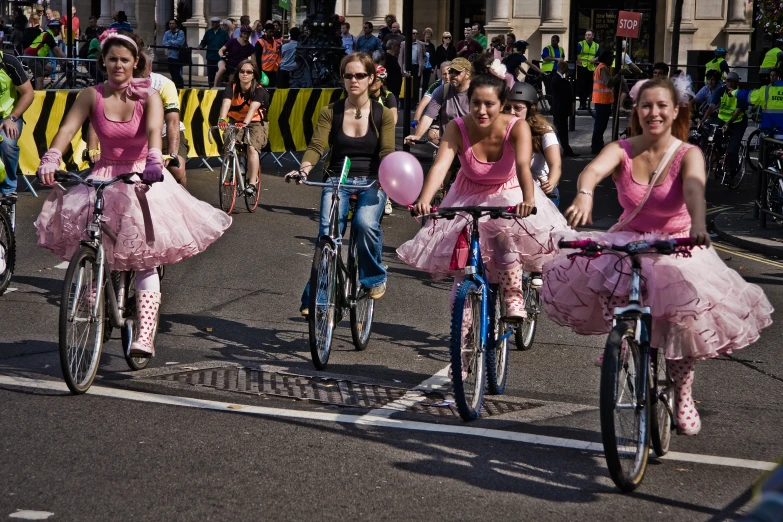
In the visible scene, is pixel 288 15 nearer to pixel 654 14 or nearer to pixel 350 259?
pixel 654 14

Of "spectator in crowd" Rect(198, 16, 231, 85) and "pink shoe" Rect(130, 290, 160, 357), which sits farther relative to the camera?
"spectator in crowd" Rect(198, 16, 231, 85)

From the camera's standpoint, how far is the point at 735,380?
783 cm

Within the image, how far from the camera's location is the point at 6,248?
9.87 metres

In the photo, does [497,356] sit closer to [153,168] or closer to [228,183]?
[153,168]

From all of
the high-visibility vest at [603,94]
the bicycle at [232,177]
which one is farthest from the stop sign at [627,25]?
the bicycle at [232,177]

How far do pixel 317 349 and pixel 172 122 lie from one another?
194cm

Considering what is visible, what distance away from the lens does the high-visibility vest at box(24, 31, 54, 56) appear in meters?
29.1

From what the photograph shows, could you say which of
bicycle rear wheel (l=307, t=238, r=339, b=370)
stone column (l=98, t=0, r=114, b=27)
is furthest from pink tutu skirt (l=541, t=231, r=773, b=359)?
stone column (l=98, t=0, r=114, b=27)

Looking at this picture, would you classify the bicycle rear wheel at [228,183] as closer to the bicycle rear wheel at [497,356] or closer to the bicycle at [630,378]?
the bicycle rear wheel at [497,356]

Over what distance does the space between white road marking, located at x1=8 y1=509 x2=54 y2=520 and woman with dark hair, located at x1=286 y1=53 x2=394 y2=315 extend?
12.5ft

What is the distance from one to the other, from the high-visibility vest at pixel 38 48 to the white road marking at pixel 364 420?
23519 millimetres

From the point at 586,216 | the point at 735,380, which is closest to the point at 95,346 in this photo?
the point at 586,216

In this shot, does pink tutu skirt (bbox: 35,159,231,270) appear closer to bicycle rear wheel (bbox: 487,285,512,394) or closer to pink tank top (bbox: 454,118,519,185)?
pink tank top (bbox: 454,118,519,185)

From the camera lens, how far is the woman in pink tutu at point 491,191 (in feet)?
23.2
